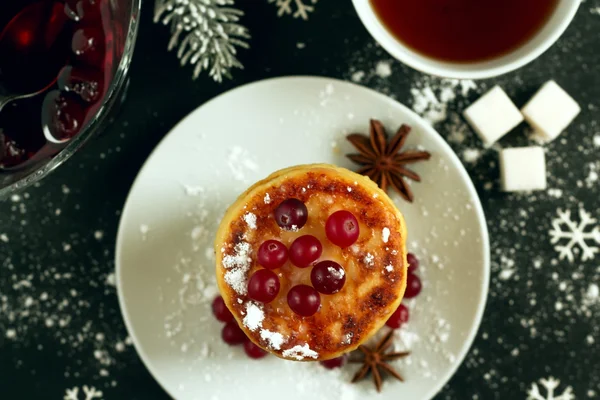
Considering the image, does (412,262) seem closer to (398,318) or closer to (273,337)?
(398,318)

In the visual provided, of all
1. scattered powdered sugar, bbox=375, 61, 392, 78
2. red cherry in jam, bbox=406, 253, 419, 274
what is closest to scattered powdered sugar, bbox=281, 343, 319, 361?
red cherry in jam, bbox=406, 253, 419, 274

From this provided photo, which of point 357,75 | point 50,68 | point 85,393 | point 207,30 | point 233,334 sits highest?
point 357,75

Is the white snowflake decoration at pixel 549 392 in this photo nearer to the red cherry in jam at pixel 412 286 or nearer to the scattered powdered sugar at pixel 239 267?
the red cherry in jam at pixel 412 286

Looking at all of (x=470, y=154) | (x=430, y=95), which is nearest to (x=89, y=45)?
(x=430, y=95)

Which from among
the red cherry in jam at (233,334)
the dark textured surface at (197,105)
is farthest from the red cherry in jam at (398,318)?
the red cherry in jam at (233,334)

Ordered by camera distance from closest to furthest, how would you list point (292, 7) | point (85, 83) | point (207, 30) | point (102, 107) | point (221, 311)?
point (102, 107) < point (85, 83) < point (207, 30) < point (221, 311) < point (292, 7)

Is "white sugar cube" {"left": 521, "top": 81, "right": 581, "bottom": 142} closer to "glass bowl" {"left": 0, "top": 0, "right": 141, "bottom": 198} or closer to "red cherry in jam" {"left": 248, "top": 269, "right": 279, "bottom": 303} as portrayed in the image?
"red cherry in jam" {"left": 248, "top": 269, "right": 279, "bottom": 303}

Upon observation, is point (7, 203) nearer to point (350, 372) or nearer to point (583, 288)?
point (350, 372)
